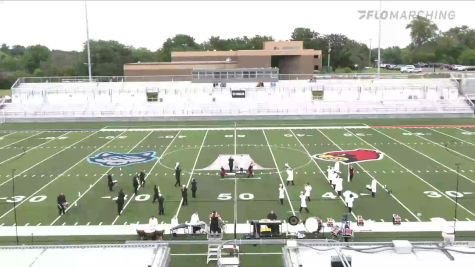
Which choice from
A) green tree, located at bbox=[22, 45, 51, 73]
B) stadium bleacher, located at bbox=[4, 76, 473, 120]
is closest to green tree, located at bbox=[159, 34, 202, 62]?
green tree, located at bbox=[22, 45, 51, 73]

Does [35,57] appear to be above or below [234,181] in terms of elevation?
above

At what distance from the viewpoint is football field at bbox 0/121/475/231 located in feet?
57.9

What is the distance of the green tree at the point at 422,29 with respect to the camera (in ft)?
398

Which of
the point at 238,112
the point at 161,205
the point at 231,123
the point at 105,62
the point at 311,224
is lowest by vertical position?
the point at 161,205

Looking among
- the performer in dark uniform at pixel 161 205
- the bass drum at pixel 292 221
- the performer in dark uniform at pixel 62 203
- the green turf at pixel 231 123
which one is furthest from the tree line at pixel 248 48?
the bass drum at pixel 292 221

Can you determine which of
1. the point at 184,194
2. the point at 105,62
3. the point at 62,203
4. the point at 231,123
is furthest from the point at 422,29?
the point at 62,203

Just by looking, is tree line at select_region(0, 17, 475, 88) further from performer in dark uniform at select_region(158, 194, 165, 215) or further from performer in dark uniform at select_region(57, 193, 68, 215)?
performer in dark uniform at select_region(158, 194, 165, 215)

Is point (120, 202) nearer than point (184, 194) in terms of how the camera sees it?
Yes

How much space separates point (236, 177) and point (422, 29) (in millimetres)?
114075

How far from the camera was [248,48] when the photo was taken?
105 metres

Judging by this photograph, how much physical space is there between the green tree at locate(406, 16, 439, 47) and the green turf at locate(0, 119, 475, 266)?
94.4 metres

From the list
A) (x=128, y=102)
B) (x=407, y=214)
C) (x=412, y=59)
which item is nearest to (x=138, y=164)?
(x=407, y=214)

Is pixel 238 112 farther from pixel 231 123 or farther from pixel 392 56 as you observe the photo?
pixel 392 56

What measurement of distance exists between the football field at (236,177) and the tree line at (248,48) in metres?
57.7
